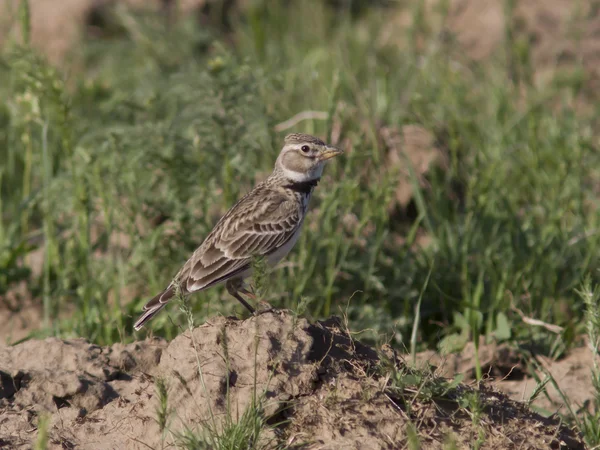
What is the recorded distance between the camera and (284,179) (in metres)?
6.02

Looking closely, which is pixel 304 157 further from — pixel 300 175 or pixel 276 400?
pixel 276 400

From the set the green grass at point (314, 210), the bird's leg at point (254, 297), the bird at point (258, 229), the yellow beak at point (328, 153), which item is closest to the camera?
the bird's leg at point (254, 297)

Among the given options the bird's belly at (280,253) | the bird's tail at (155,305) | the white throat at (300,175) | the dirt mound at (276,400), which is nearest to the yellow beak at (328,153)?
the white throat at (300,175)

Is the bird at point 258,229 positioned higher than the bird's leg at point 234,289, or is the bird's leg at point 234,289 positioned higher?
the bird at point 258,229

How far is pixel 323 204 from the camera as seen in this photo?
6.14m

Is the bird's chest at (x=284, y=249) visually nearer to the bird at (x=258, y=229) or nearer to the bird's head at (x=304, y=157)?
the bird at (x=258, y=229)

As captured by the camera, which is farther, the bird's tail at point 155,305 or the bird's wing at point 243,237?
the bird's wing at point 243,237

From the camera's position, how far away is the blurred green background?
6.02 meters

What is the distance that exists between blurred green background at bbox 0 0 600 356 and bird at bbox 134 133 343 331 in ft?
0.71

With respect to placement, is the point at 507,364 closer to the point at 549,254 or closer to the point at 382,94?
the point at 549,254

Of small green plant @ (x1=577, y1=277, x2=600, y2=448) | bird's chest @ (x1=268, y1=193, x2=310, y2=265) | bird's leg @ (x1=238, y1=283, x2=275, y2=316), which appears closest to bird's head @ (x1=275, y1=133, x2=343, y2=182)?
bird's chest @ (x1=268, y1=193, x2=310, y2=265)

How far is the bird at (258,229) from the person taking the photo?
5301 mm

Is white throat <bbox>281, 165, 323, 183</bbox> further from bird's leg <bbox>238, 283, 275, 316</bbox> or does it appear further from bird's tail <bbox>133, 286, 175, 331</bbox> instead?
bird's tail <bbox>133, 286, 175, 331</bbox>

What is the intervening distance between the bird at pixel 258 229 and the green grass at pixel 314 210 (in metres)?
0.27
